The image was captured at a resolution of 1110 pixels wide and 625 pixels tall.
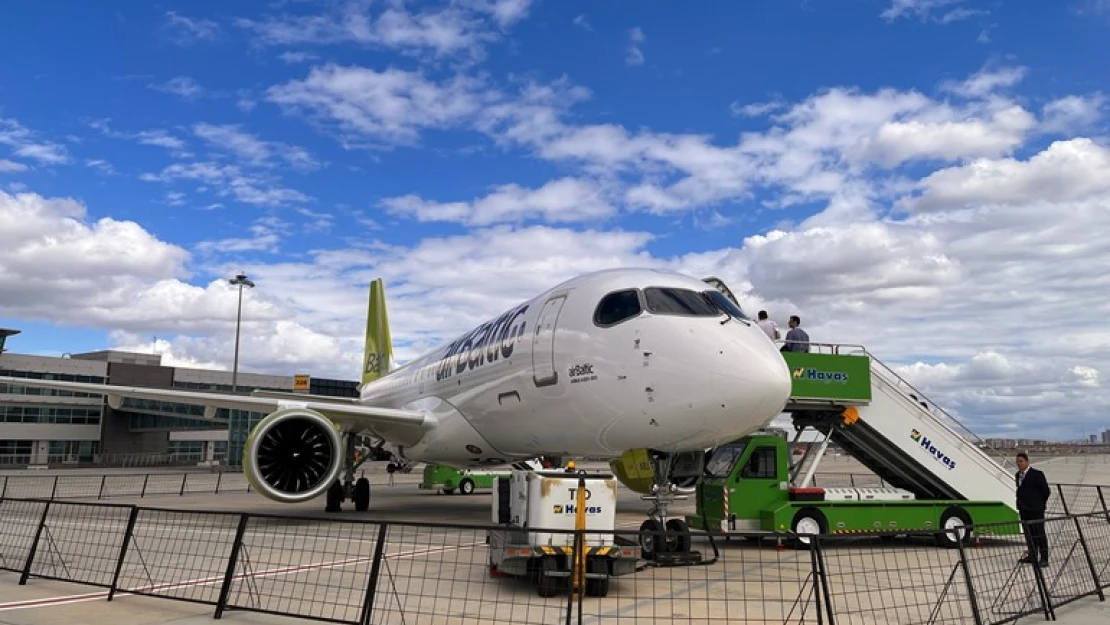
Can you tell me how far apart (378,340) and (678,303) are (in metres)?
21.3

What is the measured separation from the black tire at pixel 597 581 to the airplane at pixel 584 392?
1549 mm

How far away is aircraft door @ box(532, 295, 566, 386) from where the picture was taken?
11.3 metres

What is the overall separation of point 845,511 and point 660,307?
5408 mm

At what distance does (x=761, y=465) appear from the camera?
13.0m

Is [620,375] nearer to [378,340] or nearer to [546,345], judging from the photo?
[546,345]

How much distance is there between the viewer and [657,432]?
9.63 metres

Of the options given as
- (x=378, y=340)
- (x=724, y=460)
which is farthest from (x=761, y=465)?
(x=378, y=340)

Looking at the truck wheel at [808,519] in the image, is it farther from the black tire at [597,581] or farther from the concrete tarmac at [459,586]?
the black tire at [597,581]

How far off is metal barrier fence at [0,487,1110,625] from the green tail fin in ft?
51.1

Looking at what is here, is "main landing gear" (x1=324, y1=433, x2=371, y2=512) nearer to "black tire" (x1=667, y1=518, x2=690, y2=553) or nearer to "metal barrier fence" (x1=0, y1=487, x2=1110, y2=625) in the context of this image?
"metal barrier fence" (x1=0, y1=487, x2=1110, y2=625)

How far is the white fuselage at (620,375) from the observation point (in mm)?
9164

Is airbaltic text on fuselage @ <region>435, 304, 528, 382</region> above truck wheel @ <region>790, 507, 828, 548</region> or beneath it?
above

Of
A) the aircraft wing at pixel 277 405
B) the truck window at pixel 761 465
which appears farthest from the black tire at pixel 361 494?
the truck window at pixel 761 465

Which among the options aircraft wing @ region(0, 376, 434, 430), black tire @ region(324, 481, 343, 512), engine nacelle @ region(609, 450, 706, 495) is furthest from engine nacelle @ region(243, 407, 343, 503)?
engine nacelle @ region(609, 450, 706, 495)
